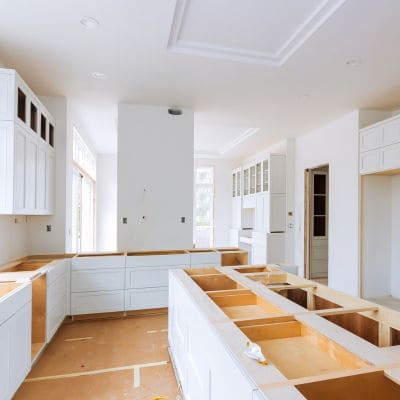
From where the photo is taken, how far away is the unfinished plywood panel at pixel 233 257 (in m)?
4.14

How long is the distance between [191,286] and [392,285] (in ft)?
12.5

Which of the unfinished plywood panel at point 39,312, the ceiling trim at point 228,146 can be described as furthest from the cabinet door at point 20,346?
the ceiling trim at point 228,146

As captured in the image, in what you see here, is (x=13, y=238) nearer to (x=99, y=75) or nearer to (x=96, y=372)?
(x=96, y=372)

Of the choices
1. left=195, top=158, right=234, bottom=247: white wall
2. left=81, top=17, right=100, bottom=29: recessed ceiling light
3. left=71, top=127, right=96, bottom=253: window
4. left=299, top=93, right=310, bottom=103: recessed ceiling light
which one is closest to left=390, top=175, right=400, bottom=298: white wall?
left=299, top=93, right=310, bottom=103: recessed ceiling light

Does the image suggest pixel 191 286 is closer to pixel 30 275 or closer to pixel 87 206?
pixel 30 275

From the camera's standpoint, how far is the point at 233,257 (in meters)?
4.20

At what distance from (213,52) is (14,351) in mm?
3033

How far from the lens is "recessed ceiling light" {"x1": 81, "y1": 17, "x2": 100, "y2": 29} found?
94.9 inches

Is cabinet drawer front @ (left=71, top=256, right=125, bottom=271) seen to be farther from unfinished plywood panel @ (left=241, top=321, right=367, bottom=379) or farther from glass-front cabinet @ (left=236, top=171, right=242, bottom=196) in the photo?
glass-front cabinet @ (left=236, top=171, right=242, bottom=196)

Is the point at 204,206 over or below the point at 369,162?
below

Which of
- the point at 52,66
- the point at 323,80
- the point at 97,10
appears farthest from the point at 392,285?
the point at 52,66

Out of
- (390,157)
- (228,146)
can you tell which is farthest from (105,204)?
(390,157)

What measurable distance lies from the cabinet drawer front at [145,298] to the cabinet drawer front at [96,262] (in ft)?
1.29

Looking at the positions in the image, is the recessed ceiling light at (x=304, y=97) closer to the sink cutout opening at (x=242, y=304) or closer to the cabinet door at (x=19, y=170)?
the sink cutout opening at (x=242, y=304)
